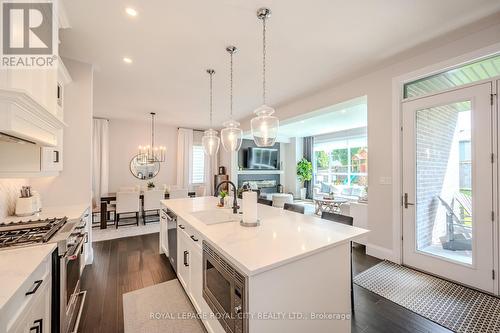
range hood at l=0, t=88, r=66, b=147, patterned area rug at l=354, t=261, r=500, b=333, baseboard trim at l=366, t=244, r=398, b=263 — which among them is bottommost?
patterned area rug at l=354, t=261, r=500, b=333

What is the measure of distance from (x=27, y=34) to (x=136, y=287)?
2610mm

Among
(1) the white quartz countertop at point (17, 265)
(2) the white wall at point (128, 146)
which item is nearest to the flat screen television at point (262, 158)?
(2) the white wall at point (128, 146)

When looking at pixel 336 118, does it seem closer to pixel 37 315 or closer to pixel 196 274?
pixel 196 274

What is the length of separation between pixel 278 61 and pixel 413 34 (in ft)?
5.21

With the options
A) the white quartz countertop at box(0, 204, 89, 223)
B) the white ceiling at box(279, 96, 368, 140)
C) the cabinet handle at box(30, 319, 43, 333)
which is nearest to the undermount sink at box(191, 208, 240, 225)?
the cabinet handle at box(30, 319, 43, 333)

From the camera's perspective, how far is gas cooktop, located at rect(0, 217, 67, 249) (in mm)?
1401

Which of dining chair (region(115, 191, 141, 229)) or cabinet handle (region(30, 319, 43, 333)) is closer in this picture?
cabinet handle (region(30, 319, 43, 333))

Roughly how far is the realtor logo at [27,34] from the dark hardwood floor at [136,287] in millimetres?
2166

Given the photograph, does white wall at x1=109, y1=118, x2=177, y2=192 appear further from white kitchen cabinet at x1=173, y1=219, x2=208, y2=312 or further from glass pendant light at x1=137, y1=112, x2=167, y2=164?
white kitchen cabinet at x1=173, y1=219, x2=208, y2=312

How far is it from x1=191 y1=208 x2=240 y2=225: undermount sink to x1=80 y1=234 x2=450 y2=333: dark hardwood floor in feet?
3.51

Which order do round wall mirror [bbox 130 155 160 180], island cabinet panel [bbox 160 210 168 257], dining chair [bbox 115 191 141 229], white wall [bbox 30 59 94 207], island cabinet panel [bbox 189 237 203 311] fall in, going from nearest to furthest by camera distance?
island cabinet panel [bbox 189 237 203 311], white wall [bbox 30 59 94 207], island cabinet panel [bbox 160 210 168 257], dining chair [bbox 115 191 141 229], round wall mirror [bbox 130 155 160 180]

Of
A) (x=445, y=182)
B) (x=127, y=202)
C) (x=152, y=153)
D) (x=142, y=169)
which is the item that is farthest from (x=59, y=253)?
(x=142, y=169)

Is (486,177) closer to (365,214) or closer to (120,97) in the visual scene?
(365,214)

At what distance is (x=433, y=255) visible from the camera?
2617 mm
